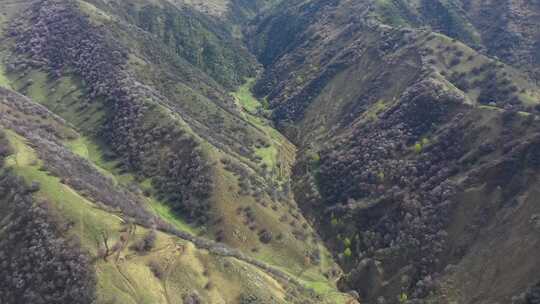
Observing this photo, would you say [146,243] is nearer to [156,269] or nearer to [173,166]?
[156,269]

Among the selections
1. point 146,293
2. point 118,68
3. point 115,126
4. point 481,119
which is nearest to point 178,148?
point 115,126

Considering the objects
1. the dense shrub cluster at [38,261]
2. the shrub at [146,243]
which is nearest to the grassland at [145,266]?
the shrub at [146,243]

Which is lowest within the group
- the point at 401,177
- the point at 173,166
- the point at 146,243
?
the point at 173,166

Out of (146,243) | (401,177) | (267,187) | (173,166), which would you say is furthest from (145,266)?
(401,177)

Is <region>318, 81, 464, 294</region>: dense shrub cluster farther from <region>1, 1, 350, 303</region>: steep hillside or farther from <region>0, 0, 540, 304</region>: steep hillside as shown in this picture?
<region>1, 1, 350, 303</region>: steep hillside

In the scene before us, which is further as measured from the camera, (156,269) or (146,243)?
(146,243)

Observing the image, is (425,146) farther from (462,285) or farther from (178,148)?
(178,148)
